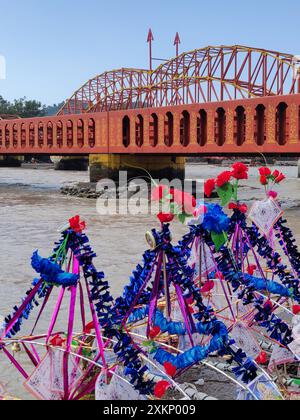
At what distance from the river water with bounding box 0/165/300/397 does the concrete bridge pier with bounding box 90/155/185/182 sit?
16.2 feet

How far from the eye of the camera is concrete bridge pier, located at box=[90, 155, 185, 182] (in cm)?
3912

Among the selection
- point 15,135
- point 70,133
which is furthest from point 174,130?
point 15,135

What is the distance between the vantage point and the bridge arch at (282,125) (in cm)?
2726

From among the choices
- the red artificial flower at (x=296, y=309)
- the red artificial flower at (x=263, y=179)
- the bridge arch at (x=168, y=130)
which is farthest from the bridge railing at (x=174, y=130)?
the red artificial flower at (x=296, y=309)

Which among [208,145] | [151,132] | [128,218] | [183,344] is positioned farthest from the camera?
[151,132]

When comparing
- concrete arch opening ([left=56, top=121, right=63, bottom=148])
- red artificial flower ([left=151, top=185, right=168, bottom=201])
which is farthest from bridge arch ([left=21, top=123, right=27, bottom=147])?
red artificial flower ([left=151, top=185, right=168, bottom=201])

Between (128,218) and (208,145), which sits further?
(208,145)

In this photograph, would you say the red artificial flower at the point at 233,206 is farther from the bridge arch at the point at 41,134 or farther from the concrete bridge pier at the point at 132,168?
the bridge arch at the point at 41,134

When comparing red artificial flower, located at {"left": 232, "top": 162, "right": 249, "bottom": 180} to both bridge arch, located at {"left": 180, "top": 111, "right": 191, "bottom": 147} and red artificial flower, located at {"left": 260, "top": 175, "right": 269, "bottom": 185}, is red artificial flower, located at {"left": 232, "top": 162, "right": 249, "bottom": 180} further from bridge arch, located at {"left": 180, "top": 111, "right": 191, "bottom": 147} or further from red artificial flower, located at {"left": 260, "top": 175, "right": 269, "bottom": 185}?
bridge arch, located at {"left": 180, "top": 111, "right": 191, "bottom": 147}

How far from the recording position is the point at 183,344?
5168mm
